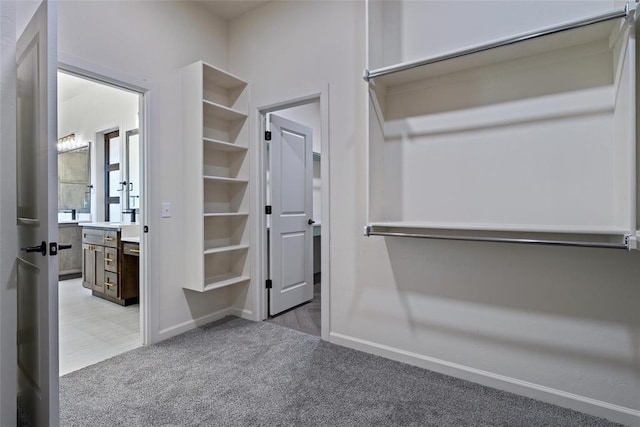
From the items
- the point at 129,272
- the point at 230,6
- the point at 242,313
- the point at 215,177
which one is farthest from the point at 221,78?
the point at 129,272

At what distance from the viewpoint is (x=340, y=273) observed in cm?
254

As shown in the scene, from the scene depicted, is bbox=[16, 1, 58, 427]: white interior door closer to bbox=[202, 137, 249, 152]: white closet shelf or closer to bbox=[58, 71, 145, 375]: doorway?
bbox=[58, 71, 145, 375]: doorway

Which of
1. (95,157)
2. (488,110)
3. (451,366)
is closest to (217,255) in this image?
(451,366)

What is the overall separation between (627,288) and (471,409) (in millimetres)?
988

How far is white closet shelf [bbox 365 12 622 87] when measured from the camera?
1580mm

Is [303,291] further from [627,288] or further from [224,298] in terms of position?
[627,288]

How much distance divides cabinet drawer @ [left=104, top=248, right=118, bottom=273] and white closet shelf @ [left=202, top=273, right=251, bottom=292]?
1417 millimetres

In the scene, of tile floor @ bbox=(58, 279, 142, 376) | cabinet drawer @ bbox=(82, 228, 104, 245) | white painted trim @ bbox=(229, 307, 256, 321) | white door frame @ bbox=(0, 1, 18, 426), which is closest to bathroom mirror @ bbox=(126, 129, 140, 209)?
cabinet drawer @ bbox=(82, 228, 104, 245)

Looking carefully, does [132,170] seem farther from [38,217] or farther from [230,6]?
[38,217]

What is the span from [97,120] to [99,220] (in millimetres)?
1502

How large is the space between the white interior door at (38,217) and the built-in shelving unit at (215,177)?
1.09 m

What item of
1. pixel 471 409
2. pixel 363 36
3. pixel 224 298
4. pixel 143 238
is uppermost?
pixel 363 36

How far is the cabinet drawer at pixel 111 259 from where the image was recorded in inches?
144

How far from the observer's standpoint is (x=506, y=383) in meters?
1.93
